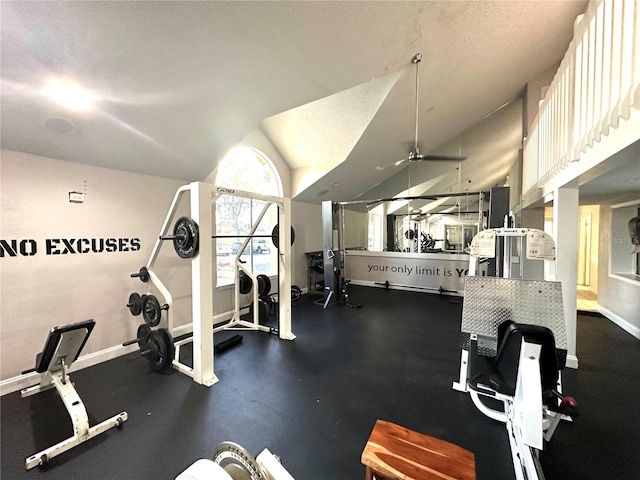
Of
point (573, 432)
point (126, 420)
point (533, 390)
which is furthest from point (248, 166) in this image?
point (573, 432)

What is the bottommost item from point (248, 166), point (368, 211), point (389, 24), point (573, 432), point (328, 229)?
point (573, 432)

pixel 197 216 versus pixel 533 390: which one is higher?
pixel 197 216

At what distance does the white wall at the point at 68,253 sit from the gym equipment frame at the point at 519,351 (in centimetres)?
386

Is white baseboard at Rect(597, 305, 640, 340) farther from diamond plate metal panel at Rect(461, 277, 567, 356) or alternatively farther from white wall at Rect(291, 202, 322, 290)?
white wall at Rect(291, 202, 322, 290)

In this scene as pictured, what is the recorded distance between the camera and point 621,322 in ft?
13.4

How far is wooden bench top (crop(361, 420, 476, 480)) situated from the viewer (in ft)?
3.30

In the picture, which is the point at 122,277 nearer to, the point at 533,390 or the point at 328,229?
the point at 328,229

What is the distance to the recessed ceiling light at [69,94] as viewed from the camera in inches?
81.9

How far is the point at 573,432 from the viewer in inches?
78.0

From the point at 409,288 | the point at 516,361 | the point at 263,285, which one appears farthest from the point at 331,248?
the point at 516,361

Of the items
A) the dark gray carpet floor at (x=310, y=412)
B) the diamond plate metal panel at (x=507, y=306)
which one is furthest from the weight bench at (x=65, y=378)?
the diamond plate metal panel at (x=507, y=306)

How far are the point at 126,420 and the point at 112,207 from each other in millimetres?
2347

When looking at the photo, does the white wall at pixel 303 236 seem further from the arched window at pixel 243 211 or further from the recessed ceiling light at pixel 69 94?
the recessed ceiling light at pixel 69 94

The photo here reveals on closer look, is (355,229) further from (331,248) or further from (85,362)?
(85,362)
